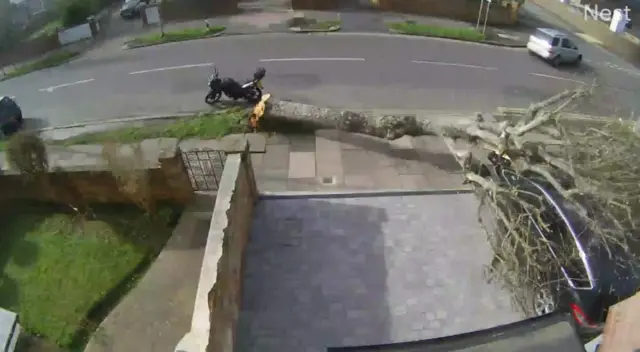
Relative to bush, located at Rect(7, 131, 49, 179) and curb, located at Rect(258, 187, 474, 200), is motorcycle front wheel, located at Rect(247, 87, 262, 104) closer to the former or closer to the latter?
curb, located at Rect(258, 187, 474, 200)

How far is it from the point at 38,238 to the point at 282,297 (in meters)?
5.25

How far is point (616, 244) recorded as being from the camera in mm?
7793

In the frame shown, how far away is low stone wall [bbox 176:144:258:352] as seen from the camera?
602 centimetres

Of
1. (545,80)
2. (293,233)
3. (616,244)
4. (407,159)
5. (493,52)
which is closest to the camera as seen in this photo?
(616,244)

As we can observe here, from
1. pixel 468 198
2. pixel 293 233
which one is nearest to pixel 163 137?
pixel 293 233

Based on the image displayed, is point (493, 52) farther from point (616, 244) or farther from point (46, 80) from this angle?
point (46, 80)

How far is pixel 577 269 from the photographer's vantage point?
7.64m

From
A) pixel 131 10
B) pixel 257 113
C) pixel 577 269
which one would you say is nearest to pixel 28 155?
pixel 257 113

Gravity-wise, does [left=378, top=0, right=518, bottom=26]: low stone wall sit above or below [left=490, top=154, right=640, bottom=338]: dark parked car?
above

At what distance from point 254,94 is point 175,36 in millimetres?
7404

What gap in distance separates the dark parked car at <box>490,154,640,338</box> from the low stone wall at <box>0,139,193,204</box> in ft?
19.8

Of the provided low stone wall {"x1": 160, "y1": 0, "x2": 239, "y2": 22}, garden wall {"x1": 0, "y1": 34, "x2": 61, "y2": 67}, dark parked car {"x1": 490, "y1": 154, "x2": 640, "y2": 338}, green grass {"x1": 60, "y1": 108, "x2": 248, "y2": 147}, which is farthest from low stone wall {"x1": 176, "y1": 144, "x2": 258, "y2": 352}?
garden wall {"x1": 0, "y1": 34, "x2": 61, "y2": 67}

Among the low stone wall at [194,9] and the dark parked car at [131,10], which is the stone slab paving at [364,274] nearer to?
the low stone wall at [194,9]

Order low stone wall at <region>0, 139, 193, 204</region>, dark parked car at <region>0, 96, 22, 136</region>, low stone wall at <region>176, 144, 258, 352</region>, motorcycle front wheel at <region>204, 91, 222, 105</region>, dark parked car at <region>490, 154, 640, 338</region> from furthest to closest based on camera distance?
1. motorcycle front wheel at <region>204, 91, 222, 105</region>
2. dark parked car at <region>0, 96, 22, 136</region>
3. low stone wall at <region>0, 139, 193, 204</region>
4. dark parked car at <region>490, 154, 640, 338</region>
5. low stone wall at <region>176, 144, 258, 352</region>
